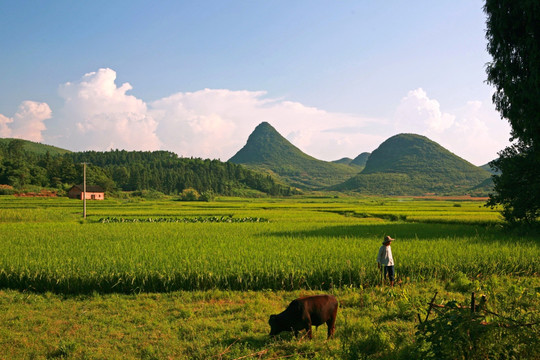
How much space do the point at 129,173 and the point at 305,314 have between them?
141 meters

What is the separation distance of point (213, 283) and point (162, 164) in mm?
162329

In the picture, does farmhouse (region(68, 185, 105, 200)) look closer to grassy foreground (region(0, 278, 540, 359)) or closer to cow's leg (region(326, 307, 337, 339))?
grassy foreground (region(0, 278, 540, 359))

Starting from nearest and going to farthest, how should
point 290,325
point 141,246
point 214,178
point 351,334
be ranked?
point 290,325
point 351,334
point 141,246
point 214,178

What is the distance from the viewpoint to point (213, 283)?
10.6 m

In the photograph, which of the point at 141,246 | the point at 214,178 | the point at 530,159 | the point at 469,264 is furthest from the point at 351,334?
the point at 214,178

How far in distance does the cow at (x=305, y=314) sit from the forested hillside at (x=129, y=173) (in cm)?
8750

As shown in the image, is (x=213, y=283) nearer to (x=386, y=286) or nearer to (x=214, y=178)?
(x=386, y=286)

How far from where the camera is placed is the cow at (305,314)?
20.1 ft

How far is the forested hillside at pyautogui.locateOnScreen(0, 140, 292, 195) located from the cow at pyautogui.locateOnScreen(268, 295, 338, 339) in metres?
87.5

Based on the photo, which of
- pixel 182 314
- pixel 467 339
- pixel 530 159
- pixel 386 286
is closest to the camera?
pixel 467 339

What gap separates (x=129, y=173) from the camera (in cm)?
13450

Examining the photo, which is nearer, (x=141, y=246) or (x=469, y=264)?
(x=469, y=264)

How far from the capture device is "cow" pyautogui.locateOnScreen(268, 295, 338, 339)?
6117mm

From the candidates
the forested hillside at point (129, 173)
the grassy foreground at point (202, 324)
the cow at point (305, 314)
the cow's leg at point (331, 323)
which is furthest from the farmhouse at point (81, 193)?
the cow's leg at point (331, 323)
